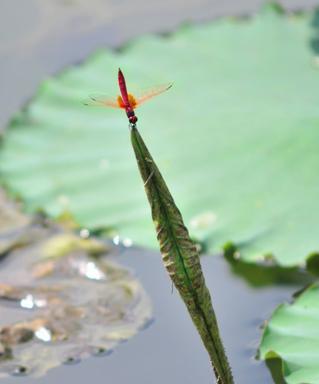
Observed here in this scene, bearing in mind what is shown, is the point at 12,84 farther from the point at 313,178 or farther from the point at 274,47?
the point at 313,178

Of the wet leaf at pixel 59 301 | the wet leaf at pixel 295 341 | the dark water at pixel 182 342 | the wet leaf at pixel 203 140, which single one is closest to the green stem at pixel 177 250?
the wet leaf at pixel 295 341

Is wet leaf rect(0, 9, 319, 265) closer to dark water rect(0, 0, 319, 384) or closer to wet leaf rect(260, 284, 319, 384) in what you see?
dark water rect(0, 0, 319, 384)

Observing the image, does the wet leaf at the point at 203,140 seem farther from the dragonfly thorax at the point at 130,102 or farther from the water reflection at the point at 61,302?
the dragonfly thorax at the point at 130,102

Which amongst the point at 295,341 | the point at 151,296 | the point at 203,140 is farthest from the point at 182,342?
the point at 203,140

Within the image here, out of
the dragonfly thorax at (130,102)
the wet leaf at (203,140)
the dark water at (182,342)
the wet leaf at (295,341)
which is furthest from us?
the wet leaf at (203,140)

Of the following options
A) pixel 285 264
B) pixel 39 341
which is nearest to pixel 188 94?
pixel 285 264

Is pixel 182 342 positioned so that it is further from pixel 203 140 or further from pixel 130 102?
pixel 130 102
